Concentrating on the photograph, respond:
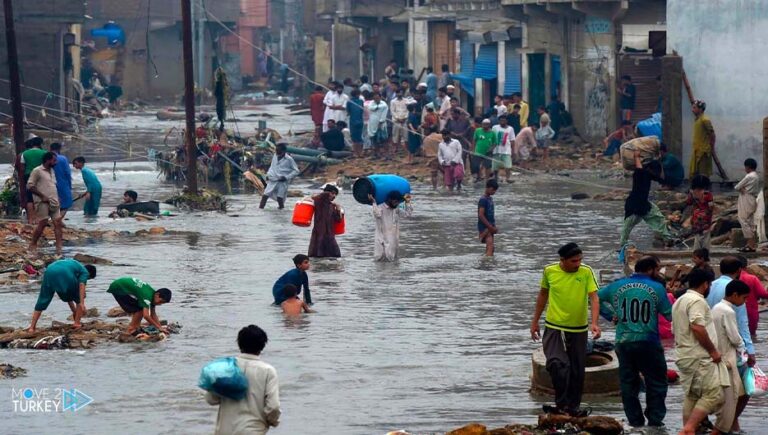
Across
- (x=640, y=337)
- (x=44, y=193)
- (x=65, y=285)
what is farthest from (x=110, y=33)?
(x=640, y=337)

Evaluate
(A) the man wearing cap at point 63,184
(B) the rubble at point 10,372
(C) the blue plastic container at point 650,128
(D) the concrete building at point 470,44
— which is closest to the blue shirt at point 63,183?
(A) the man wearing cap at point 63,184

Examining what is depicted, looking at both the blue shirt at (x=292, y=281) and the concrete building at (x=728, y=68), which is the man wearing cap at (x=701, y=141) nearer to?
the concrete building at (x=728, y=68)

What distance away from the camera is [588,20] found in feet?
120

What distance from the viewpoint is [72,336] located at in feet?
48.7

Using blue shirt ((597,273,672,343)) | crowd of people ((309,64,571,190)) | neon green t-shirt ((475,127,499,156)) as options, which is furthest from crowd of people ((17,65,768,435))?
crowd of people ((309,64,571,190))

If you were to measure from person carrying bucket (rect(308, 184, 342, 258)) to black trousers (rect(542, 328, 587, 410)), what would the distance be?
30.3 feet

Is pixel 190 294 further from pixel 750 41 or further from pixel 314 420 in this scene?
pixel 750 41

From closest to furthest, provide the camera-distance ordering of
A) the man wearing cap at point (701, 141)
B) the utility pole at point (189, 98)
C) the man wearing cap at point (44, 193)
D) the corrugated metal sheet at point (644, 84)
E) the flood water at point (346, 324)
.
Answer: the flood water at point (346, 324) < the man wearing cap at point (44, 193) < the man wearing cap at point (701, 141) < the utility pole at point (189, 98) < the corrugated metal sheet at point (644, 84)

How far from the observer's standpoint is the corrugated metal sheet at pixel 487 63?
43.3 m

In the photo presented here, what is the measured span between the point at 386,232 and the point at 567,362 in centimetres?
915

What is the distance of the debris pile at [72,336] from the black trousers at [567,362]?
16.2 feet

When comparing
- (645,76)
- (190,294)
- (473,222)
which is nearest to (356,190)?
(190,294)

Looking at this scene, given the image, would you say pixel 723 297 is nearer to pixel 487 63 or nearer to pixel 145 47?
pixel 487 63

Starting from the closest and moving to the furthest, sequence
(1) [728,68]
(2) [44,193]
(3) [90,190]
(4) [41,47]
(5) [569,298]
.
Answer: (5) [569,298] < (2) [44,193] < (3) [90,190] < (1) [728,68] < (4) [41,47]
